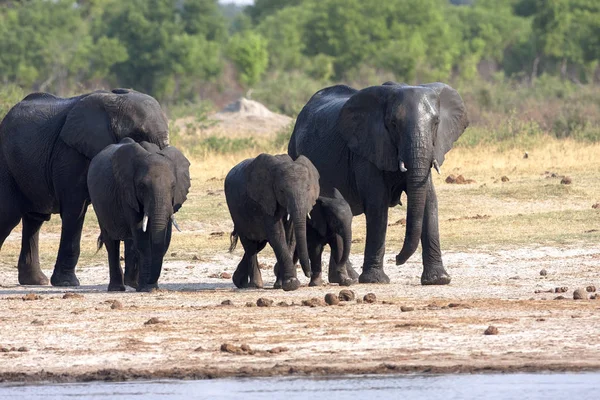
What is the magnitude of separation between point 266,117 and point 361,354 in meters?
33.1

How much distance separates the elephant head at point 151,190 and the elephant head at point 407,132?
5.48ft

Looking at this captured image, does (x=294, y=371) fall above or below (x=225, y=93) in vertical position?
above

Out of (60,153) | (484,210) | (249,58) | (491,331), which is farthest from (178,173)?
(249,58)

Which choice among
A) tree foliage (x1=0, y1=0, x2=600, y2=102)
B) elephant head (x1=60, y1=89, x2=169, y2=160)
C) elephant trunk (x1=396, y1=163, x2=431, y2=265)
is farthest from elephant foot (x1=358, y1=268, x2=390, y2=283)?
tree foliage (x1=0, y1=0, x2=600, y2=102)

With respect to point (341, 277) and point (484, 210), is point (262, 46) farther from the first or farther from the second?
point (341, 277)

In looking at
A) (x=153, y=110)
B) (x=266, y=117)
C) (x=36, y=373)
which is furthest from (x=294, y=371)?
(x=266, y=117)

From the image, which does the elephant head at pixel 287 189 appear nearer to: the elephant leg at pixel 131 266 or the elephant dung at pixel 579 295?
the elephant leg at pixel 131 266

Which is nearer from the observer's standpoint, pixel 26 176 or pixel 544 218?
pixel 26 176

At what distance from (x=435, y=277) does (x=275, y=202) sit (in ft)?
5.67

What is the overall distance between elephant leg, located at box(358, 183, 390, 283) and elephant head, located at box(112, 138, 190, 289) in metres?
1.68

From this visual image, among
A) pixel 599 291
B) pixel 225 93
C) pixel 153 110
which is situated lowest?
pixel 225 93

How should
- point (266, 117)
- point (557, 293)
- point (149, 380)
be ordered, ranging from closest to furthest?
point (149, 380) → point (557, 293) → point (266, 117)

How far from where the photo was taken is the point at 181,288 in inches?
548

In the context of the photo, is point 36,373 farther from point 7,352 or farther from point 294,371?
point 294,371
